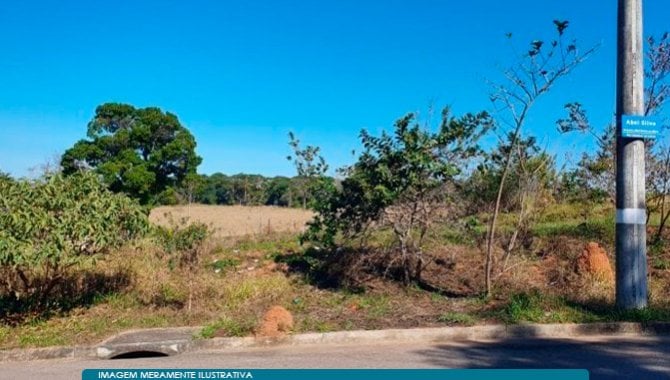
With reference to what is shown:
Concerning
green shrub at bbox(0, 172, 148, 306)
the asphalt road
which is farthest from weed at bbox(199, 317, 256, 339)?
green shrub at bbox(0, 172, 148, 306)

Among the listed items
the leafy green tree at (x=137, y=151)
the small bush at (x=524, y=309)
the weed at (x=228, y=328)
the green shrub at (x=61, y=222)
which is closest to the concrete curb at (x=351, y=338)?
the weed at (x=228, y=328)

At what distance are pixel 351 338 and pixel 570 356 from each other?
2.40 meters

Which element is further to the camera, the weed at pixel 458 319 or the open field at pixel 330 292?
the open field at pixel 330 292

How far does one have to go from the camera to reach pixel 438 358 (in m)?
5.90

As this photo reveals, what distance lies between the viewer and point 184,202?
31156mm

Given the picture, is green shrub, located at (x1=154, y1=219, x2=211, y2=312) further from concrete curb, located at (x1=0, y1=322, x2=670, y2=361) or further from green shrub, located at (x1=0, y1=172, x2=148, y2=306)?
concrete curb, located at (x1=0, y1=322, x2=670, y2=361)

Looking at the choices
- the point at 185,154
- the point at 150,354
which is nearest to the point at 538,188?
the point at 150,354

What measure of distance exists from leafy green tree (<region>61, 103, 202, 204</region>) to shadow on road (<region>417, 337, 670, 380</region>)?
21567 millimetres

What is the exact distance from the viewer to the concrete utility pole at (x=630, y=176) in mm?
7453

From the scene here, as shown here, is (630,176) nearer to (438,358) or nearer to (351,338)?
(438,358)

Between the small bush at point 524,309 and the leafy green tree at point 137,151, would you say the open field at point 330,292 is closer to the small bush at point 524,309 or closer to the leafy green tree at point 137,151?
the small bush at point 524,309

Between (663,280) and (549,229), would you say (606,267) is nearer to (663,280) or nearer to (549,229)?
(663,280)

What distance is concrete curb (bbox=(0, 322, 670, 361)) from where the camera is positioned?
21.6 ft

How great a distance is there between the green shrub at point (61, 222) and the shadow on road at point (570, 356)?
14.0 ft
